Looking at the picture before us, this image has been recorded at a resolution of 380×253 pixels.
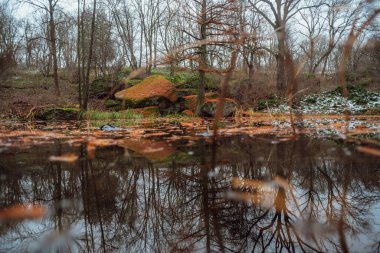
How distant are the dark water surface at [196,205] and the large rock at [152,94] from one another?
10330mm

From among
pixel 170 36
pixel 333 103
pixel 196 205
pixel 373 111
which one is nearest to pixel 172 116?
pixel 373 111

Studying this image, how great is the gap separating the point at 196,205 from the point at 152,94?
11.6m

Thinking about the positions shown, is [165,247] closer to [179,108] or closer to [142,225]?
[142,225]

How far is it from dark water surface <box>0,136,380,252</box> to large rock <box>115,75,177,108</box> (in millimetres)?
10330

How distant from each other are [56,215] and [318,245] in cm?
107

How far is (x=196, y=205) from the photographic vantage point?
1.25 metres

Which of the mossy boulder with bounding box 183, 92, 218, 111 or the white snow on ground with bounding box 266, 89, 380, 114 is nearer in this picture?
the white snow on ground with bounding box 266, 89, 380, 114

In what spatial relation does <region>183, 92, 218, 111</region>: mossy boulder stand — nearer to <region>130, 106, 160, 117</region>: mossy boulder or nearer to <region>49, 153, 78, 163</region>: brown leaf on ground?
<region>130, 106, 160, 117</region>: mossy boulder

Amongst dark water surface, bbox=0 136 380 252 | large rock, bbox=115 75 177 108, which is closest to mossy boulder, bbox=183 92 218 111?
large rock, bbox=115 75 177 108

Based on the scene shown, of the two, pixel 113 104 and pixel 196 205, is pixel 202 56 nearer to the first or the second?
pixel 113 104

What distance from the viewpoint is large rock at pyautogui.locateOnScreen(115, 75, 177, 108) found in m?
12.4

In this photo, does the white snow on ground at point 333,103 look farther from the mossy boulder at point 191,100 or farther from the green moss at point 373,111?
the mossy boulder at point 191,100

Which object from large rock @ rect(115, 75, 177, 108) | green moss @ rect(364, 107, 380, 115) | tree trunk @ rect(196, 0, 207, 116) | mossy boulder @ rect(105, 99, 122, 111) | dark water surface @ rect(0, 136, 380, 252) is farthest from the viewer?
mossy boulder @ rect(105, 99, 122, 111)

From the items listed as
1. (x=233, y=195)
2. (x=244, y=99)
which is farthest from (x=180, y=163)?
(x=244, y=99)
